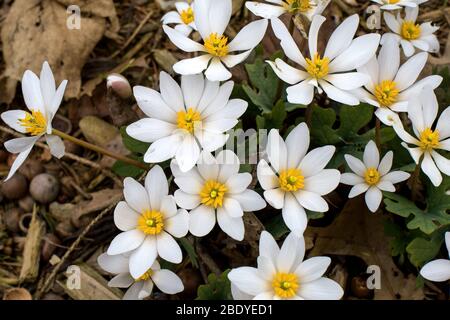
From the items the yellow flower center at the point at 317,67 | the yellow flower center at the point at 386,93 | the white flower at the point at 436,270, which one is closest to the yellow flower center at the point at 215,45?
the yellow flower center at the point at 317,67

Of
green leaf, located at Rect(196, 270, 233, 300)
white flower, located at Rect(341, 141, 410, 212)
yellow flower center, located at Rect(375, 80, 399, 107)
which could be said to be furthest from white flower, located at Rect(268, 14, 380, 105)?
green leaf, located at Rect(196, 270, 233, 300)

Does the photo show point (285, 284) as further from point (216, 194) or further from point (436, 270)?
point (436, 270)

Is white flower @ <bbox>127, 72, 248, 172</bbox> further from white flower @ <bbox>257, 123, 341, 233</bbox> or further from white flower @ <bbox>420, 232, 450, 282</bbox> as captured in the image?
white flower @ <bbox>420, 232, 450, 282</bbox>

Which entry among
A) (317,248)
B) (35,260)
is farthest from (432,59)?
(35,260)

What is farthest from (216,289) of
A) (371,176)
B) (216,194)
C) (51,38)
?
(51,38)

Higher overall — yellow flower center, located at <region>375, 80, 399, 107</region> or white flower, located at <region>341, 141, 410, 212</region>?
yellow flower center, located at <region>375, 80, 399, 107</region>

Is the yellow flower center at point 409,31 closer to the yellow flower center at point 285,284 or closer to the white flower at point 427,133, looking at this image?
the white flower at point 427,133
